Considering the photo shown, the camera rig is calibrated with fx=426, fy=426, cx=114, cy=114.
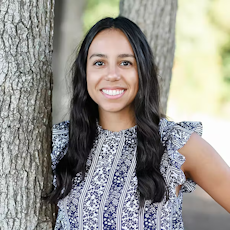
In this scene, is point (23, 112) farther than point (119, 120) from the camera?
No

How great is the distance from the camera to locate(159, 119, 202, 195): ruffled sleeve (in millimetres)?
2008

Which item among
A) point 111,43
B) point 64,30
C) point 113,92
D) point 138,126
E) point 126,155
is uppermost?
point 64,30

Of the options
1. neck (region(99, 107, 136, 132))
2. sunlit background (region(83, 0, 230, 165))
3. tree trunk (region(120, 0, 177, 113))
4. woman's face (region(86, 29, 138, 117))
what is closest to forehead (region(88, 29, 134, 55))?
woman's face (region(86, 29, 138, 117))

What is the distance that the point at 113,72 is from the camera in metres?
1.98

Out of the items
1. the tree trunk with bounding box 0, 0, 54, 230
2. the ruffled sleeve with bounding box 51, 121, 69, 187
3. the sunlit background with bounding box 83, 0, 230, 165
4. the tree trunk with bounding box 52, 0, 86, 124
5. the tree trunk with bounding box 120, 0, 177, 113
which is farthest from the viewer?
the sunlit background with bounding box 83, 0, 230, 165

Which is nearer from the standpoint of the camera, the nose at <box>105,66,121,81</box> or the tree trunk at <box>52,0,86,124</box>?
the nose at <box>105,66,121,81</box>

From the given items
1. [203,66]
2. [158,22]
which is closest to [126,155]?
[158,22]

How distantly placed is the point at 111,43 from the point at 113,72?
16cm

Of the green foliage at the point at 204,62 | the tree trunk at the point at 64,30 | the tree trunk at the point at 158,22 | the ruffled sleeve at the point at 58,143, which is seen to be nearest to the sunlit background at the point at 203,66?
the green foliage at the point at 204,62

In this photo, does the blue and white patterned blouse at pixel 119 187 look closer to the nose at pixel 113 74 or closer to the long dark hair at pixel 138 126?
the long dark hair at pixel 138 126

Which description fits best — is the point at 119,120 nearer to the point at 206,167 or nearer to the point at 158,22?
the point at 206,167

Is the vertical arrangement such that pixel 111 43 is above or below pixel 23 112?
above

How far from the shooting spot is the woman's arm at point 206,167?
2.04 metres

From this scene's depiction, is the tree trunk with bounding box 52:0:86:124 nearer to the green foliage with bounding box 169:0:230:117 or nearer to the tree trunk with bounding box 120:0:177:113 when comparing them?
the tree trunk with bounding box 120:0:177:113
